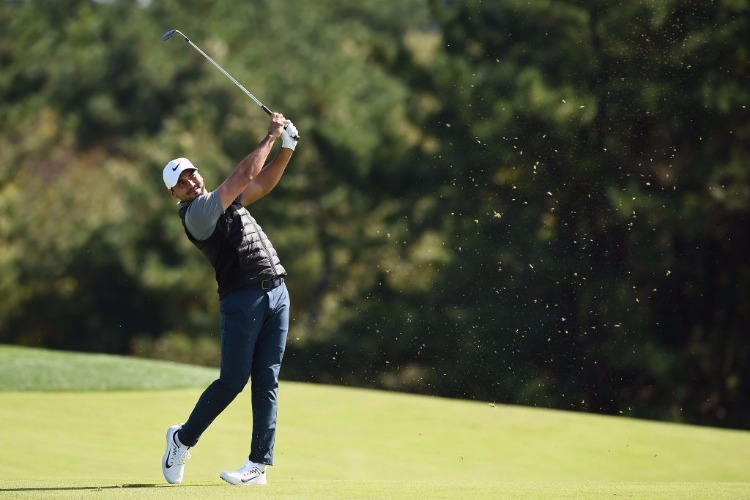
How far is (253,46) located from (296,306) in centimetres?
842

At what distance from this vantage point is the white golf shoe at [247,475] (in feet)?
19.9

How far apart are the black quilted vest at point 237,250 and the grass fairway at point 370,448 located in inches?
38.1

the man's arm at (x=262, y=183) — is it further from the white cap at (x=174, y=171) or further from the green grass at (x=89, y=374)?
the green grass at (x=89, y=374)

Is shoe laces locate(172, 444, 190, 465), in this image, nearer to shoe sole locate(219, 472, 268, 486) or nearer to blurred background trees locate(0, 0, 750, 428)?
shoe sole locate(219, 472, 268, 486)

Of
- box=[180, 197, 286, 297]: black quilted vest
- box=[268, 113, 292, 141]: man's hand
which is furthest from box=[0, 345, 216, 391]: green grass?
box=[268, 113, 292, 141]: man's hand

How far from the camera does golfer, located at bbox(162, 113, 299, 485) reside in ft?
19.3

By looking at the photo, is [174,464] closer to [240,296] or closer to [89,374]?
[240,296]

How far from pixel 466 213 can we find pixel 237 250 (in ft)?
65.4

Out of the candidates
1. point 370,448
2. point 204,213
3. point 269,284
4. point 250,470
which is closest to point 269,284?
point 269,284

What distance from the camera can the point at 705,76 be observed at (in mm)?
22656

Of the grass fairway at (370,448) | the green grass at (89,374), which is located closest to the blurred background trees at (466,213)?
the green grass at (89,374)

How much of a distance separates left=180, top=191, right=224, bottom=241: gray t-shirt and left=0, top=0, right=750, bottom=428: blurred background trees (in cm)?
1698

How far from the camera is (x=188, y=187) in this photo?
6.02 meters

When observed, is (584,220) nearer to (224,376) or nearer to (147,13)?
(224,376)
